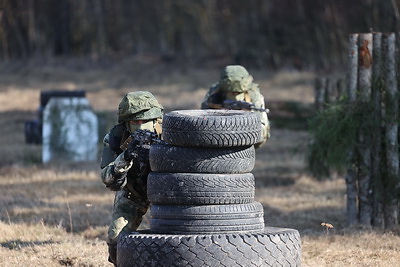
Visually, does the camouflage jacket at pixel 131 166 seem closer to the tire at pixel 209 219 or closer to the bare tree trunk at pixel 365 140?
the tire at pixel 209 219

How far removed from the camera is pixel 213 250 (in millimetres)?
5789

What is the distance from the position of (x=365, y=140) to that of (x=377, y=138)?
0.51 feet

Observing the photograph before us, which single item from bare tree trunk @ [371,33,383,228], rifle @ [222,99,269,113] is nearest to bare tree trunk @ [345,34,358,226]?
bare tree trunk @ [371,33,383,228]

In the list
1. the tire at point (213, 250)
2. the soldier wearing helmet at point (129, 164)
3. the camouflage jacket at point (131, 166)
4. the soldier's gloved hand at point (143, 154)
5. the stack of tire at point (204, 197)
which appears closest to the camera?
the tire at point (213, 250)

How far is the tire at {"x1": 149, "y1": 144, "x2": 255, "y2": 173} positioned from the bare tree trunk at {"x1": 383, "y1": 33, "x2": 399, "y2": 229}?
3983 mm

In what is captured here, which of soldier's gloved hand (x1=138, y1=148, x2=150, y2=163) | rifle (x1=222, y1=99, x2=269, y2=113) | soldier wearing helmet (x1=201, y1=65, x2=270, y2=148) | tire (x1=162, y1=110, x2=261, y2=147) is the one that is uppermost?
soldier wearing helmet (x1=201, y1=65, x2=270, y2=148)

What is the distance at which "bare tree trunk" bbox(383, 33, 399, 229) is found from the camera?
9844 mm

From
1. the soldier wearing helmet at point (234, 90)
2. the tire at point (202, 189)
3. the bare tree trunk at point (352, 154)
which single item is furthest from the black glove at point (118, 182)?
the bare tree trunk at point (352, 154)

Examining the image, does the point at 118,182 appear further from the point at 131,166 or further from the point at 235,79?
the point at 235,79

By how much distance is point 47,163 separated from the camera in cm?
1664

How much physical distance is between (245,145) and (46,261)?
2.38 metres

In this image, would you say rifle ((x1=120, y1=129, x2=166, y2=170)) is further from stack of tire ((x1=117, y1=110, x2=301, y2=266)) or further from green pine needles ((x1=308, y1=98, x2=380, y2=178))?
green pine needles ((x1=308, y1=98, x2=380, y2=178))

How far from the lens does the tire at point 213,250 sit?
228 inches

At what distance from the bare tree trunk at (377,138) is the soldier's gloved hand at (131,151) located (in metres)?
4.18
